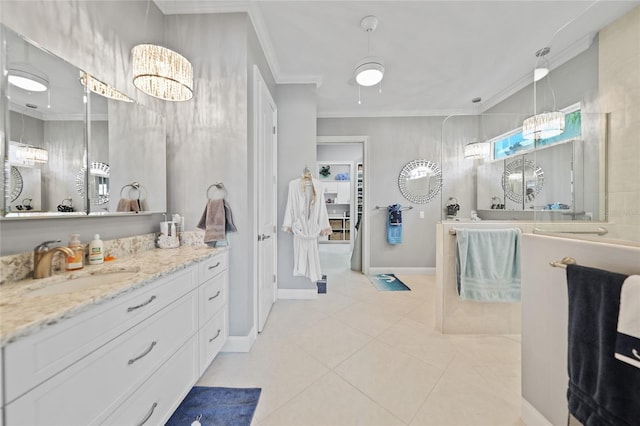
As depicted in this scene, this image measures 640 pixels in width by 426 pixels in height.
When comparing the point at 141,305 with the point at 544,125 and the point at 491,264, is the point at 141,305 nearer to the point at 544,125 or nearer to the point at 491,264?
the point at 491,264

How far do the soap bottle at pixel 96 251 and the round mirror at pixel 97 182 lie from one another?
25 centimetres

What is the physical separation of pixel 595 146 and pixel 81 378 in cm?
276

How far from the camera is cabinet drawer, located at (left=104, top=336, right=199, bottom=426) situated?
97cm

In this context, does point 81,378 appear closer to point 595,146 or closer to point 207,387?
point 207,387

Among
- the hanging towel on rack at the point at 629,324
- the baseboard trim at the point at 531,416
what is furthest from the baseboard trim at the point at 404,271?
the hanging towel on rack at the point at 629,324

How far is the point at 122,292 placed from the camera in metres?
0.94

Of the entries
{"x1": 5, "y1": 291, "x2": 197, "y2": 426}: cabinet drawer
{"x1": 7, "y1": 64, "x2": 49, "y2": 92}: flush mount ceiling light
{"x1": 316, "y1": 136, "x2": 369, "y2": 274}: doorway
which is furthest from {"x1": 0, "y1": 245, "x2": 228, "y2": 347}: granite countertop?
{"x1": 316, "y1": 136, "x2": 369, "y2": 274}: doorway

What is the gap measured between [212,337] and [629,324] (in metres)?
2.00

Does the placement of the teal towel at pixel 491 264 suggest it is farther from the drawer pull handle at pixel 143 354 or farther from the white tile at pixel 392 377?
the drawer pull handle at pixel 143 354

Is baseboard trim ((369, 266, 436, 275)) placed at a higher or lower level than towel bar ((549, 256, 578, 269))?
lower

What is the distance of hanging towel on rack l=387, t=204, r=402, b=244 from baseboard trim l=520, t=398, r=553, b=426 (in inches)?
112

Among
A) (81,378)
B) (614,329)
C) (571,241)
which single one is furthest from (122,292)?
(571,241)

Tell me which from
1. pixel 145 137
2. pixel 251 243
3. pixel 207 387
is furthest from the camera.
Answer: pixel 251 243

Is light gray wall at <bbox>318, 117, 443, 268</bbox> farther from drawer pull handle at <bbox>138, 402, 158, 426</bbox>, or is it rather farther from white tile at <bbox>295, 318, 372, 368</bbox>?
drawer pull handle at <bbox>138, 402, 158, 426</bbox>
